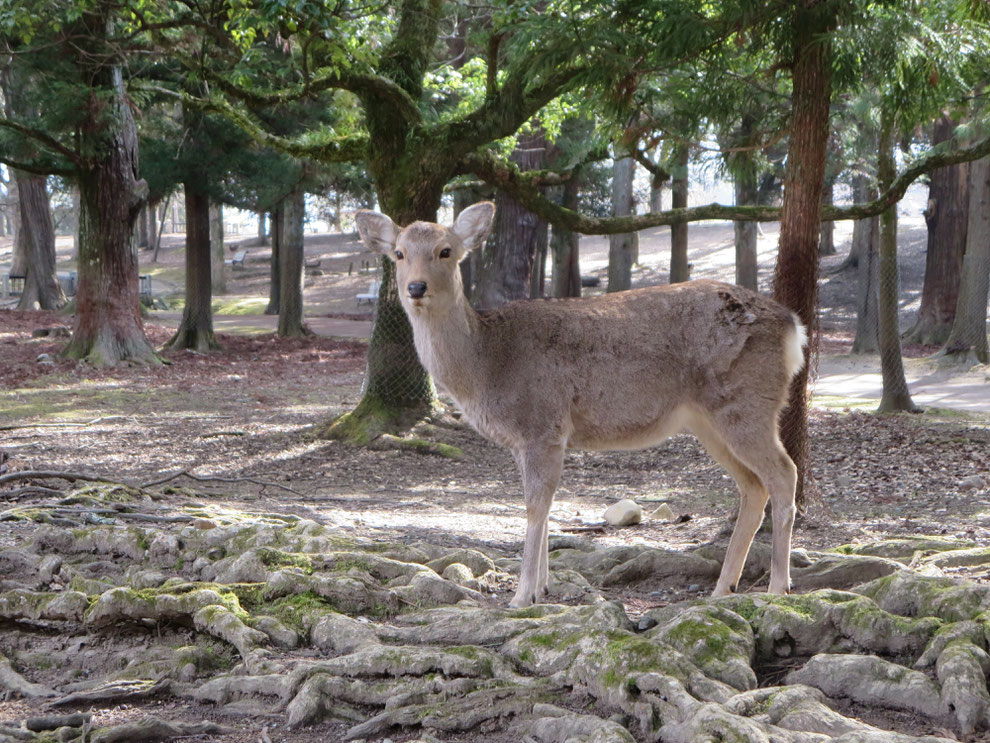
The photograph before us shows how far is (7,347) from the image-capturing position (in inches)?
840

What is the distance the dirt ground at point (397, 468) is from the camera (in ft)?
26.7

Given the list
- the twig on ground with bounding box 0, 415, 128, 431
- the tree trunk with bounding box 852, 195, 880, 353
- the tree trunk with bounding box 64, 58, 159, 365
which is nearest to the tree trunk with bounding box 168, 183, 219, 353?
the tree trunk with bounding box 64, 58, 159, 365

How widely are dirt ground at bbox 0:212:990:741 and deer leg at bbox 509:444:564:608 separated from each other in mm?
480

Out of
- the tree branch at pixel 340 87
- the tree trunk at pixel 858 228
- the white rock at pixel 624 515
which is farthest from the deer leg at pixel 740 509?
the tree trunk at pixel 858 228

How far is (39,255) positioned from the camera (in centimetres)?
3145

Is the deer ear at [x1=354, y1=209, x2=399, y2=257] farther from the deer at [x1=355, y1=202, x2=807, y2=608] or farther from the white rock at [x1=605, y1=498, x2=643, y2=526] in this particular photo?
the white rock at [x1=605, y1=498, x2=643, y2=526]

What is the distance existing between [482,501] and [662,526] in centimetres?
204

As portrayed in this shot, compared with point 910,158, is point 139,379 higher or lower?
lower

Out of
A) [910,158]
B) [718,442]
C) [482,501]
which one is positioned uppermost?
[910,158]

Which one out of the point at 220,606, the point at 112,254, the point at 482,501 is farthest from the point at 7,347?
the point at 220,606

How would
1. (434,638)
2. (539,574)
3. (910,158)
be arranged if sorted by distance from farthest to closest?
1. (910,158)
2. (539,574)
3. (434,638)

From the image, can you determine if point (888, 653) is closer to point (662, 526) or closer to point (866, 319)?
point (662, 526)

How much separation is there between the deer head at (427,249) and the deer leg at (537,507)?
112cm

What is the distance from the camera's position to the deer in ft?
20.0
